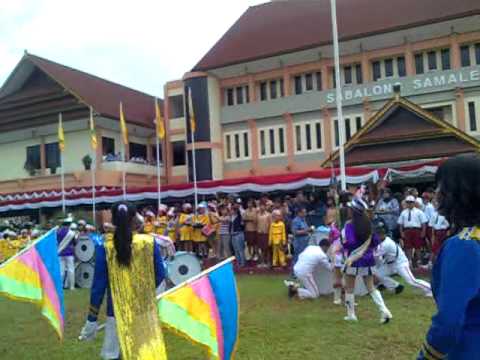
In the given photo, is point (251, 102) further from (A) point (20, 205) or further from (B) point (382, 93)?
(A) point (20, 205)

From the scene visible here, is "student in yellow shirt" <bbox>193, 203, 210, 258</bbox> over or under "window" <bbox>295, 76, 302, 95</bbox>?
under

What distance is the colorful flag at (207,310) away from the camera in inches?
176

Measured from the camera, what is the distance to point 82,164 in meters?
37.7

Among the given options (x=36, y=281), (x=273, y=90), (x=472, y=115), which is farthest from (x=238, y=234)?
(x=273, y=90)

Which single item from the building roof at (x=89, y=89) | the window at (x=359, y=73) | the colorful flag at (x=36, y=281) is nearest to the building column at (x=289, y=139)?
the window at (x=359, y=73)

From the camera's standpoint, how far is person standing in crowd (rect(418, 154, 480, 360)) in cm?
258

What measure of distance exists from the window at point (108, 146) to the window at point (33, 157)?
498 centimetres

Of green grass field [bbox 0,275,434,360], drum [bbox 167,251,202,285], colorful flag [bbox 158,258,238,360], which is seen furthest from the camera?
drum [bbox 167,251,202,285]

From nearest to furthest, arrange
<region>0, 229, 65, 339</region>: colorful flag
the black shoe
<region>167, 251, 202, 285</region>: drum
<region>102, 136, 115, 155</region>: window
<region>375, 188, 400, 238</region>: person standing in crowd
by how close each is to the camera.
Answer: <region>0, 229, 65, 339</region>: colorful flag, the black shoe, <region>167, 251, 202, 285</region>: drum, <region>375, 188, 400, 238</region>: person standing in crowd, <region>102, 136, 115, 155</region>: window

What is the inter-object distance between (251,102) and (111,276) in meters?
30.8

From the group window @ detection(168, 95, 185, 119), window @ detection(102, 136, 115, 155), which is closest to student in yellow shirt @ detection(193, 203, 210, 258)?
window @ detection(102, 136, 115, 155)

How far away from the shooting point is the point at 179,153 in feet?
131

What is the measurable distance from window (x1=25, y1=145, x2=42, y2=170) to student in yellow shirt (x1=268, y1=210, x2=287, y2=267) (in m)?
27.0

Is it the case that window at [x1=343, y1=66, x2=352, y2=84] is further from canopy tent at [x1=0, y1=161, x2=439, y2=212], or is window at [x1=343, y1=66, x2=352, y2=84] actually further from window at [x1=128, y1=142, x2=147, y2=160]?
window at [x1=128, y1=142, x2=147, y2=160]
